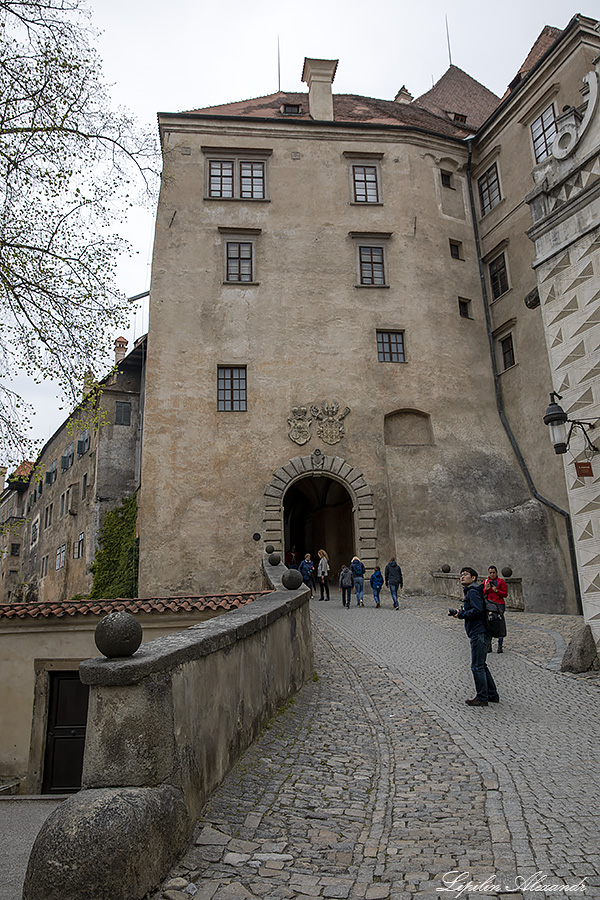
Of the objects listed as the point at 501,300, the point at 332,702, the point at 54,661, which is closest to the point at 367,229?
the point at 501,300

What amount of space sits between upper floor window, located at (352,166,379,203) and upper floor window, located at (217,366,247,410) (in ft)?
29.9

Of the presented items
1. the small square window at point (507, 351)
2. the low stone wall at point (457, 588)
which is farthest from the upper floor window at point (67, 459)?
the small square window at point (507, 351)

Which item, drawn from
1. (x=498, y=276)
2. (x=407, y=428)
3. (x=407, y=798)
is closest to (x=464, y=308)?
(x=498, y=276)

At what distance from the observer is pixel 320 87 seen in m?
28.8

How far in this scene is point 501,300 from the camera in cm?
2666

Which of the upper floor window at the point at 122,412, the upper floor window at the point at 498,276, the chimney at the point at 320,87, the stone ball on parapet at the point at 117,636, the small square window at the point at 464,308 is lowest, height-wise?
the stone ball on parapet at the point at 117,636

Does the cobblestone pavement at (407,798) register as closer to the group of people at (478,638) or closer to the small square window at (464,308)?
the group of people at (478,638)

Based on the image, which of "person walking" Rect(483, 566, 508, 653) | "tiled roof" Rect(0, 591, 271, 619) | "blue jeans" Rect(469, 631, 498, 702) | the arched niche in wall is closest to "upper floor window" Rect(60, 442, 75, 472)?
the arched niche in wall

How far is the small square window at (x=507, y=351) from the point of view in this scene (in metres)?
26.0

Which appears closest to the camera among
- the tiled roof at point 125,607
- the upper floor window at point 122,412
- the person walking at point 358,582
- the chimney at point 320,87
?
the tiled roof at point 125,607

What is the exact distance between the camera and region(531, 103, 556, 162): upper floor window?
24156 millimetres

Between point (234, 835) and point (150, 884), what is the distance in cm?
85

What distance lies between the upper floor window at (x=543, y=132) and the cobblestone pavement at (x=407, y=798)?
21.7 metres

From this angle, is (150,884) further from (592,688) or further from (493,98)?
(493,98)
